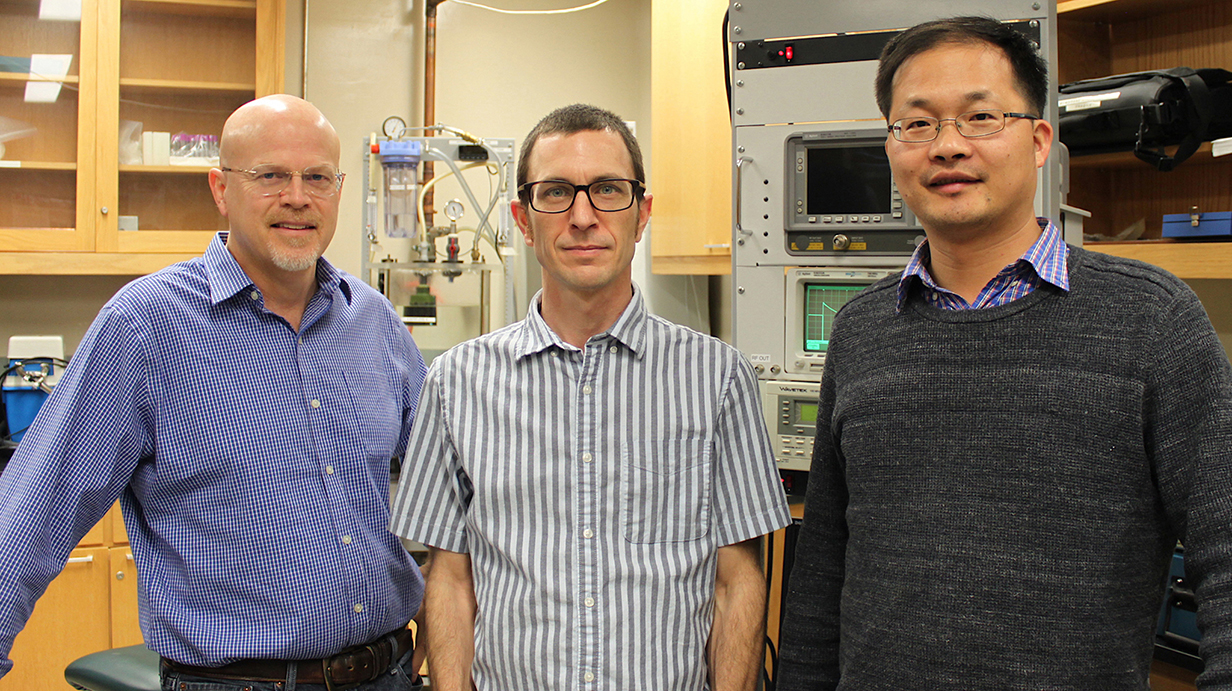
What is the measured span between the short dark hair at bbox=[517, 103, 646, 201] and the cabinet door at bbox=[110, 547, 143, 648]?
206cm

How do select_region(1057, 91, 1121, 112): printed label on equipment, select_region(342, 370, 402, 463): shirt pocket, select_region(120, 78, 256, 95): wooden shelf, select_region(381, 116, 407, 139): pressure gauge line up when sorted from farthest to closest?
select_region(381, 116, 407, 139): pressure gauge
select_region(120, 78, 256, 95): wooden shelf
select_region(1057, 91, 1121, 112): printed label on equipment
select_region(342, 370, 402, 463): shirt pocket

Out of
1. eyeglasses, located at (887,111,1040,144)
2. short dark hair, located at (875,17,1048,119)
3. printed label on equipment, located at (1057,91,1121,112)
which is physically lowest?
eyeglasses, located at (887,111,1040,144)

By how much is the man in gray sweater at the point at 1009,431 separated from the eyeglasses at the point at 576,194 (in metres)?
0.36

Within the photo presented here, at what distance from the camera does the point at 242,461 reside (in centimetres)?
136

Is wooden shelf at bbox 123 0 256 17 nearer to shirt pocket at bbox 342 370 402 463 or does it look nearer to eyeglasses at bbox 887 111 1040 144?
shirt pocket at bbox 342 370 402 463

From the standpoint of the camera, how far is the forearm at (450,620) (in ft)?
4.06

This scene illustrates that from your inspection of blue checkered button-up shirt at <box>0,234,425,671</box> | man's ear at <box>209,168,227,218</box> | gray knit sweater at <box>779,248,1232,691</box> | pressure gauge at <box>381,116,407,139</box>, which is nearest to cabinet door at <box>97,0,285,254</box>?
pressure gauge at <box>381,116,407,139</box>

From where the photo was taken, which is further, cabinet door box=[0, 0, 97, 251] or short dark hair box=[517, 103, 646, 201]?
cabinet door box=[0, 0, 97, 251]

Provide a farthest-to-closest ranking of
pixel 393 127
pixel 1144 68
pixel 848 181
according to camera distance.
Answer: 1. pixel 393 127
2. pixel 1144 68
3. pixel 848 181

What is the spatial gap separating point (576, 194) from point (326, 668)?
2.70 ft

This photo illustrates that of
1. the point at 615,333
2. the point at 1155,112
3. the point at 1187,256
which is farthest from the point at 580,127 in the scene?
the point at 1187,256

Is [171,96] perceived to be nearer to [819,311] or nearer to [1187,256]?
[819,311]

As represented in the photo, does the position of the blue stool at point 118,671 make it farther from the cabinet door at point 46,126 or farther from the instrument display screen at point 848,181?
the cabinet door at point 46,126

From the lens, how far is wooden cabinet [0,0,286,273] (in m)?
2.70
